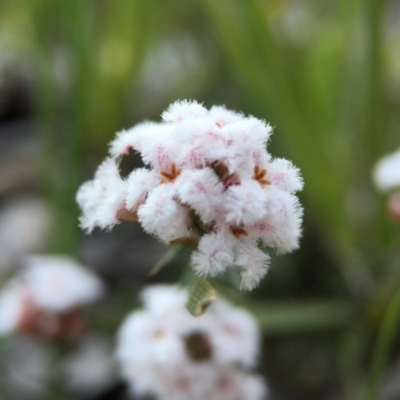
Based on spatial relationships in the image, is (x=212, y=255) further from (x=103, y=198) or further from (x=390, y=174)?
(x=390, y=174)

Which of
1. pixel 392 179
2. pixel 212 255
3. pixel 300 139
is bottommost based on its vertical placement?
pixel 212 255

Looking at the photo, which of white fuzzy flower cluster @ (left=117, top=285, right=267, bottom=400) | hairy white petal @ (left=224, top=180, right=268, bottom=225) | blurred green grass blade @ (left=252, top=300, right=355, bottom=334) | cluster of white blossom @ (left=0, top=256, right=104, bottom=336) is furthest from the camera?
blurred green grass blade @ (left=252, top=300, right=355, bottom=334)

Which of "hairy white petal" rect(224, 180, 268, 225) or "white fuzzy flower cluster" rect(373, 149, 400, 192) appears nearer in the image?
"hairy white petal" rect(224, 180, 268, 225)

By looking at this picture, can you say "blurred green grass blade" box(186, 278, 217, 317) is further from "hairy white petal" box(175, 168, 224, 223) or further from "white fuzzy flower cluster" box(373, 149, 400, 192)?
"white fuzzy flower cluster" box(373, 149, 400, 192)

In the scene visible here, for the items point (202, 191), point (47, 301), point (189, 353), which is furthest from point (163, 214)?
point (47, 301)

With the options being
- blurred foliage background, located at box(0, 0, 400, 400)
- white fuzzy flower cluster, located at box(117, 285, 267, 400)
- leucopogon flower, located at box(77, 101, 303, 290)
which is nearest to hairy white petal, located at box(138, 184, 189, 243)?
leucopogon flower, located at box(77, 101, 303, 290)

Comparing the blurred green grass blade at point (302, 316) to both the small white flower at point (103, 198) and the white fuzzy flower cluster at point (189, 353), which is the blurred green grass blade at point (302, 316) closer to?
the white fuzzy flower cluster at point (189, 353)

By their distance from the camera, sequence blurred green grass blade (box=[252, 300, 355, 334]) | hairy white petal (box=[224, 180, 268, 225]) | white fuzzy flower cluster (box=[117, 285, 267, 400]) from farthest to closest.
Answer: blurred green grass blade (box=[252, 300, 355, 334]), white fuzzy flower cluster (box=[117, 285, 267, 400]), hairy white petal (box=[224, 180, 268, 225])
